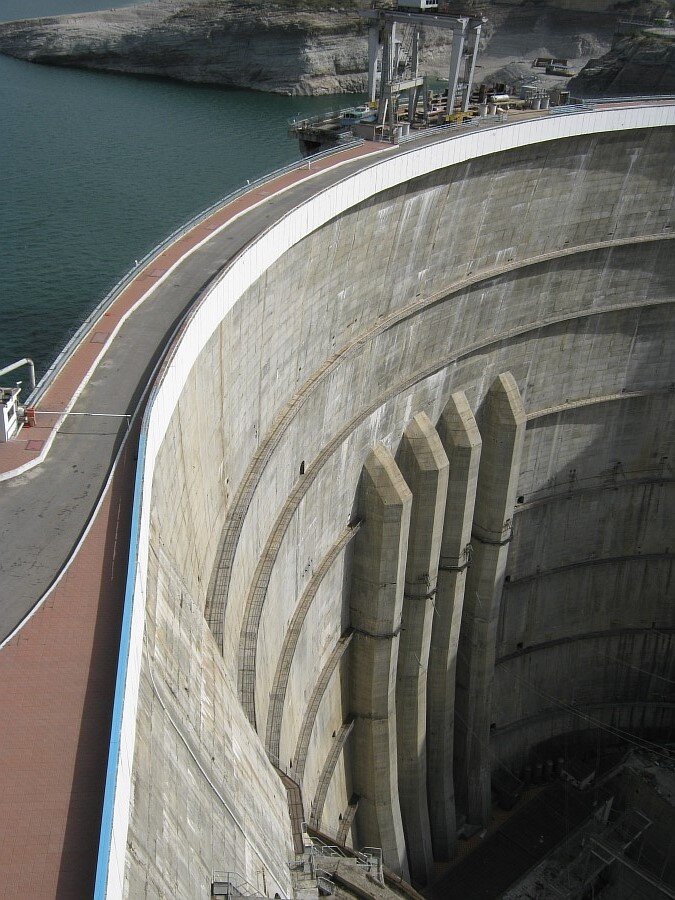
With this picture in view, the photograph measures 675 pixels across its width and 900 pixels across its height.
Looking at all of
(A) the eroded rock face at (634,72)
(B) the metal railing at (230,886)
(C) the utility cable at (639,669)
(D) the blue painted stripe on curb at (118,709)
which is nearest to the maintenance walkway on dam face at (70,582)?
(D) the blue painted stripe on curb at (118,709)

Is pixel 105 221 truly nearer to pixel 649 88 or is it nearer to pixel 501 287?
pixel 501 287

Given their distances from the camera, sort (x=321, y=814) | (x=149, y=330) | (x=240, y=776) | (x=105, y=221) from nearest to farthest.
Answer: (x=240, y=776)
(x=149, y=330)
(x=321, y=814)
(x=105, y=221)

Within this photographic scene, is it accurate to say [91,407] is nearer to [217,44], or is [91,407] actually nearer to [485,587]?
[485,587]

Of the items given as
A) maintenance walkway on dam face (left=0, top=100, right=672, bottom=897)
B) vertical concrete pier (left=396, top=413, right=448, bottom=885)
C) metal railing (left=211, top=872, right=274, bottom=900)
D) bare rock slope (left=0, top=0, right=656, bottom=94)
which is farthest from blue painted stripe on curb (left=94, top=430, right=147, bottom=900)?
bare rock slope (left=0, top=0, right=656, bottom=94)

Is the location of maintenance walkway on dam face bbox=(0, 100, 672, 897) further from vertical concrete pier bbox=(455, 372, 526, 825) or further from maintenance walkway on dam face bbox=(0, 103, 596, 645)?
vertical concrete pier bbox=(455, 372, 526, 825)

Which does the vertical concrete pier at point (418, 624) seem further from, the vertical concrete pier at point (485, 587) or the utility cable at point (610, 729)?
the utility cable at point (610, 729)

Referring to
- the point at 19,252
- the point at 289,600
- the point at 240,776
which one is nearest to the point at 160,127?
the point at 19,252

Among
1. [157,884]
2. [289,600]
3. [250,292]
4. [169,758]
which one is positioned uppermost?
[250,292]
